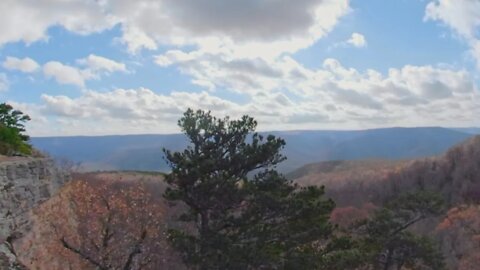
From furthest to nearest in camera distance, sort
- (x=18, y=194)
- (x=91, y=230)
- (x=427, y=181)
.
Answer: (x=427, y=181)
(x=91, y=230)
(x=18, y=194)

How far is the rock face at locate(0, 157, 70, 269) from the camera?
73.3 feet

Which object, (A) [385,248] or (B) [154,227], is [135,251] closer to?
(B) [154,227]

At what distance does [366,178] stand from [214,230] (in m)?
168

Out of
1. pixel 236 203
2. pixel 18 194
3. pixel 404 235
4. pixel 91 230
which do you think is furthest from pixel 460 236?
pixel 18 194

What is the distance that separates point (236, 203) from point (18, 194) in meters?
10.7

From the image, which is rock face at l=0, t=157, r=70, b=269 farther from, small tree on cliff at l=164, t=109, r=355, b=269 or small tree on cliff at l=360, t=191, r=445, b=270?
small tree on cliff at l=360, t=191, r=445, b=270

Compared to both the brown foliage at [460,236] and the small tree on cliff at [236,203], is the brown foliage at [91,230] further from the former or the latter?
the brown foliage at [460,236]

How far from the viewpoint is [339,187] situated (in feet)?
580

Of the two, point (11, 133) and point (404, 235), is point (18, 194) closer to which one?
point (11, 133)


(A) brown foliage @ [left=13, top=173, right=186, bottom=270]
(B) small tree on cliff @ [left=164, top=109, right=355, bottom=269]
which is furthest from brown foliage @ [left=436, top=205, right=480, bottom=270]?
(A) brown foliage @ [left=13, top=173, right=186, bottom=270]

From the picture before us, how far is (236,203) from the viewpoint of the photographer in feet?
71.7

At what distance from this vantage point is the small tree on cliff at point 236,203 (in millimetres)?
21141

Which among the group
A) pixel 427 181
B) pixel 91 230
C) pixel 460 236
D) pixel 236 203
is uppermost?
pixel 236 203

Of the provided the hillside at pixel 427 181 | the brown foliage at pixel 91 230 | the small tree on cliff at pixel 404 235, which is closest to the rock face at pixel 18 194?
the brown foliage at pixel 91 230
